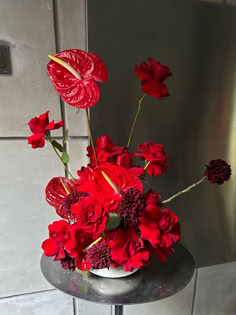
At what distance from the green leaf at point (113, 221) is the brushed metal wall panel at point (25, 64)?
37 centimetres

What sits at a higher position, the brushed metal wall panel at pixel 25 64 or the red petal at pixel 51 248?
the brushed metal wall panel at pixel 25 64

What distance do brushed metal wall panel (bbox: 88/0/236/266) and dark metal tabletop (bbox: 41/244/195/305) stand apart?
0.92 feet

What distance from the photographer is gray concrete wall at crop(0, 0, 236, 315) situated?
0.60 metres

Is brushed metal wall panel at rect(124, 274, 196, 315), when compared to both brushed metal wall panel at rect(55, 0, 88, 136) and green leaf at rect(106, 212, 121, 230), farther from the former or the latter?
brushed metal wall panel at rect(55, 0, 88, 136)

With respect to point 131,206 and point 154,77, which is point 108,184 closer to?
point 131,206

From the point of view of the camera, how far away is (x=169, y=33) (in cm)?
69

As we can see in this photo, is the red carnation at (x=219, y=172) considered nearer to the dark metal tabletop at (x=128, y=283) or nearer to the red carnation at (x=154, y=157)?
the red carnation at (x=154, y=157)

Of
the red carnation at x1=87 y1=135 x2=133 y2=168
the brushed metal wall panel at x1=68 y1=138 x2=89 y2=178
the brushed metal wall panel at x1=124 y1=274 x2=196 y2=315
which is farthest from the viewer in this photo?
the brushed metal wall panel at x1=124 y1=274 x2=196 y2=315

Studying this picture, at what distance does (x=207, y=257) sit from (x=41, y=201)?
0.70 meters

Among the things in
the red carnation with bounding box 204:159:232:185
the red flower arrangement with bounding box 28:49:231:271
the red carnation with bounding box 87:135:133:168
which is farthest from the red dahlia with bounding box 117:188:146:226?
the red carnation with bounding box 204:159:232:185

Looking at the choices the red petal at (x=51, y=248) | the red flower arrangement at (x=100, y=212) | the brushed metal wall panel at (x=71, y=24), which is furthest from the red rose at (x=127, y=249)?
the brushed metal wall panel at (x=71, y=24)

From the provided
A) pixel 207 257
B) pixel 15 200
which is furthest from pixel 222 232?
pixel 15 200

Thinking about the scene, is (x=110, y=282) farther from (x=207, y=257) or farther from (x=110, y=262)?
(x=207, y=257)

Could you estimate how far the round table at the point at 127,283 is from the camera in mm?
466
